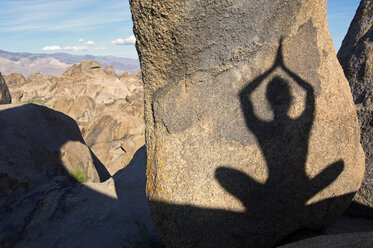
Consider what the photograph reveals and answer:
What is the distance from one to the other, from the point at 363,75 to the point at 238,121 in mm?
2003

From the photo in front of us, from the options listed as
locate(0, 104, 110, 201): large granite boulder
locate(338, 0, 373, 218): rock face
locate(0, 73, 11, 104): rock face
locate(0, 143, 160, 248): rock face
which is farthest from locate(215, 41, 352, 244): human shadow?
locate(0, 73, 11, 104): rock face

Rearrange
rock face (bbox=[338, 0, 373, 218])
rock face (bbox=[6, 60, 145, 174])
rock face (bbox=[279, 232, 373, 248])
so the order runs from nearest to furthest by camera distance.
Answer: rock face (bbox=[279, 232, 373, 248]), rock face (bbox=[338, 0, 373, 218]), rock face (bbox=[6, 60, 145, 174])

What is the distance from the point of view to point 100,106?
20.6m

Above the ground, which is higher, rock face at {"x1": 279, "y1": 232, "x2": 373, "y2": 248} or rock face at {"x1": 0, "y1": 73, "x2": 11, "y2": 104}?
rock face at {"x1": 0, "y1": 73, "x2": 11, "y2": 104}

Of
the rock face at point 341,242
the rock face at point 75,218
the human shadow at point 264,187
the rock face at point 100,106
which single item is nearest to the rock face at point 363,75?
the human shadow at point 264,187

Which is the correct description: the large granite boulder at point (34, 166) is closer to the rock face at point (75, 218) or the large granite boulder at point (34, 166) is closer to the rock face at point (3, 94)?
the rock face at point (75, 218)

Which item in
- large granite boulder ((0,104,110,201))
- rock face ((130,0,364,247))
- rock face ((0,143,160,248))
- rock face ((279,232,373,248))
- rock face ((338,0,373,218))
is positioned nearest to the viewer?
rock face ((279,232,373,248))

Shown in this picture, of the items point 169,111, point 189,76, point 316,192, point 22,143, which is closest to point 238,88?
point 189,76

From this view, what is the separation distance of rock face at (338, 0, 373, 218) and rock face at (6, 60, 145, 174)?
843 centimetres

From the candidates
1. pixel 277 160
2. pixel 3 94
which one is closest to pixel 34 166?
pixel 277 160

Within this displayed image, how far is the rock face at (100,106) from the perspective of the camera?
1138 cm

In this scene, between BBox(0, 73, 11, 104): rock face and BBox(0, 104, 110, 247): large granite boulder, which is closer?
BBox(0, 104, 110, 247): large granite boulder

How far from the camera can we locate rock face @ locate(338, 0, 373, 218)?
104 inches

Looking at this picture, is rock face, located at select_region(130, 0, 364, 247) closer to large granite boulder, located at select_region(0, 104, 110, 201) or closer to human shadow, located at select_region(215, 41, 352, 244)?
human shadow, located at select_region(215, 41, 352, 244)
